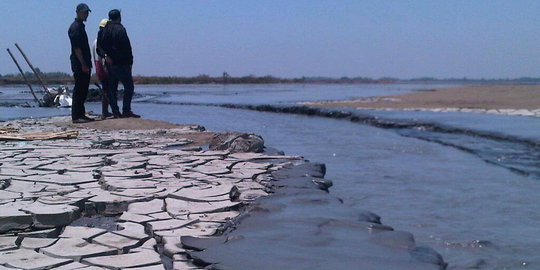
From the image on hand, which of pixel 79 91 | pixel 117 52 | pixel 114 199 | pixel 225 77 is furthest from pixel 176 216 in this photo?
pixel 225 77

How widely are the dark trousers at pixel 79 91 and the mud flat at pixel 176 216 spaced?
10.9 ft

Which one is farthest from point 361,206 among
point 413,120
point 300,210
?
point 413,120

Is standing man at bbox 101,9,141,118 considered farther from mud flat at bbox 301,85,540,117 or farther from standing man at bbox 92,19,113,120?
mud flat at bbox 301,85,540,117

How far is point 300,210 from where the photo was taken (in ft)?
14.0

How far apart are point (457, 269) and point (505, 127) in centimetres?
983

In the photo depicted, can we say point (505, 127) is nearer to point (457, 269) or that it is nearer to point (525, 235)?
point (525, 235)

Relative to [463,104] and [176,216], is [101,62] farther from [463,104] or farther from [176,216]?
[463,104]

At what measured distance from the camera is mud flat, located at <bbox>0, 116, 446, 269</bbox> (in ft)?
10.3

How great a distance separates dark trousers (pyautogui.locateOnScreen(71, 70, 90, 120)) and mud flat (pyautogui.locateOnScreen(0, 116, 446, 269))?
3.31 meters

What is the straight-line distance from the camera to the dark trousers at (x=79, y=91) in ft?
31.4

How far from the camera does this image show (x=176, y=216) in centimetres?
388

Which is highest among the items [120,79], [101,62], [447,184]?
[101,62]

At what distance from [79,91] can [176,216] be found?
6576 mm

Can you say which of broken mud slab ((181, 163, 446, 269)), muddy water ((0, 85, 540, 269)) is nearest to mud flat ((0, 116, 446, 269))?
broken mud slab ((181, 163, 446, 269))
